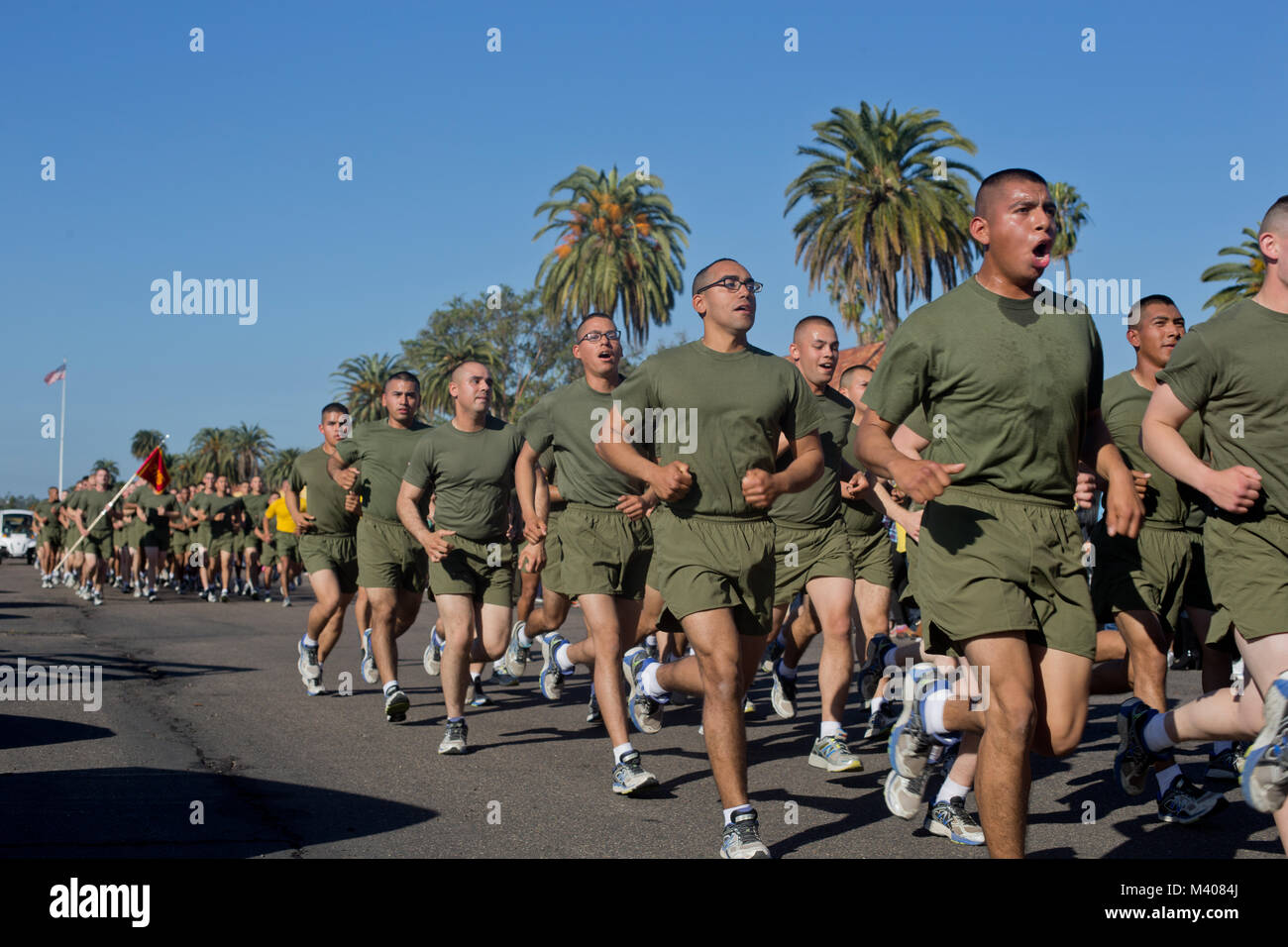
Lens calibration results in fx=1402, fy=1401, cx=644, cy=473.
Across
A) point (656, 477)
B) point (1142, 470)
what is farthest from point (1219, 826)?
point (656, 477)

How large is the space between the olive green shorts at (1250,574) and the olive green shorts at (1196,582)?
6.61ft

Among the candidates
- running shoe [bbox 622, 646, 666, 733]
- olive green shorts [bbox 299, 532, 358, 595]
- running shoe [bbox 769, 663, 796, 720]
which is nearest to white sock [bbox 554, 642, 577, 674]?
running shoe [bbox 769, 663, 796, 720]

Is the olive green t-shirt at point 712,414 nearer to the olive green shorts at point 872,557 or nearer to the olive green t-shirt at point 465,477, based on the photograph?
the olive green shorts at point 872,557

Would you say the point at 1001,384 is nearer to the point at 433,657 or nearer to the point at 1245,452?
the point at 1245,452

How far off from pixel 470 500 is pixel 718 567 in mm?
3634

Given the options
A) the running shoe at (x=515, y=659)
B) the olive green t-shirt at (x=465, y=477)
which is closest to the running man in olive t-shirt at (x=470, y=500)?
the olive green t-shirt at (x=465, y=477)

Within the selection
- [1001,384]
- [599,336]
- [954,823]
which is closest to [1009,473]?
[1001,384]

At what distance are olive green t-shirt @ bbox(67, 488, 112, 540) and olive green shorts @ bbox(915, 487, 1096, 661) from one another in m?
23.0

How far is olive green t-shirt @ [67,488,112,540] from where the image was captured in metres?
25.1

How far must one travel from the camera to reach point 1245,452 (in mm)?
4766

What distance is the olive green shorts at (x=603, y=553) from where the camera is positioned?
8.07 meters

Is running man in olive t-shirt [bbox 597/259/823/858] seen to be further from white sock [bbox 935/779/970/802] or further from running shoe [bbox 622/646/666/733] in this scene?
running shoe [bbox 622/646/666/733]
